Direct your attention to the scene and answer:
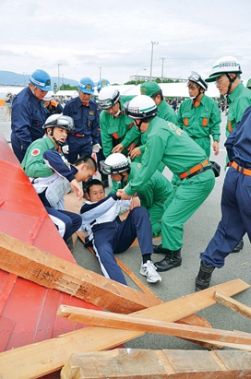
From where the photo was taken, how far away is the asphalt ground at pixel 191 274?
7.16 feet

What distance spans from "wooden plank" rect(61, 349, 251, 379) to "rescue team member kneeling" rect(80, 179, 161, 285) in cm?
135

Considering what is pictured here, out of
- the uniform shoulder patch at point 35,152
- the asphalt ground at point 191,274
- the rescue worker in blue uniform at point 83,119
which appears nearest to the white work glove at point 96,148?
the rescue worker in blue uniform at point 83,119

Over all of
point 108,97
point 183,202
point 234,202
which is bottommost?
point 183,202

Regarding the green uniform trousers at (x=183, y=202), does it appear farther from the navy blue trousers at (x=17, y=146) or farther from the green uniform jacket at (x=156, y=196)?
the navy blue trousers at (x=17, y=146)

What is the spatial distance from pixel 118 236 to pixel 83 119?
8.05 feet

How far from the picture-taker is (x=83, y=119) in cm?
513

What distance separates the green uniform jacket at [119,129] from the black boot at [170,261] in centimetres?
190

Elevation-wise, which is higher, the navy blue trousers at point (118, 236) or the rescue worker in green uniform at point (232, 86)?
the rescue worker in green uniform at point (232, 86)

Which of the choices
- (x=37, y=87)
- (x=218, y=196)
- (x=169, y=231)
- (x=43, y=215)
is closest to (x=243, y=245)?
(x=169, y=231)

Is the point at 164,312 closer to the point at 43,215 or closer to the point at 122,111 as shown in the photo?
the point at 43,215

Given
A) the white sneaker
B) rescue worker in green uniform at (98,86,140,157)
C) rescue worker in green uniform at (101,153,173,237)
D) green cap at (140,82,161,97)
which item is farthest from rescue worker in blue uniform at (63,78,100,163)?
the white sneaker

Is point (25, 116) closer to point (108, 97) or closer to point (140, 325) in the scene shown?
point (108, 97)

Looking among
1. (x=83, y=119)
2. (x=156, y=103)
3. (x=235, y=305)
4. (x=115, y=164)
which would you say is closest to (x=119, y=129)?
(x=156, y=103)

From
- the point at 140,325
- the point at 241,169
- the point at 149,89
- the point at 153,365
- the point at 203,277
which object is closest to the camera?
the point at 153,365
